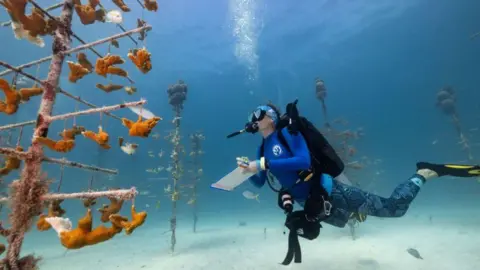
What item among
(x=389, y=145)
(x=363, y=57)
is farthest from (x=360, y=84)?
(x=389, y=145)

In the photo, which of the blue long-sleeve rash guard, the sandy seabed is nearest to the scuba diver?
the blue long-sleeve rash guard

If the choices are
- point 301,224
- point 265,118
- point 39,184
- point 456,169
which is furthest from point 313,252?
point 39,184

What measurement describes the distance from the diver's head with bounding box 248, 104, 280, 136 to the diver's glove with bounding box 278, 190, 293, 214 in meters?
1.09

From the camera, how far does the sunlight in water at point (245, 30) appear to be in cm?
3331

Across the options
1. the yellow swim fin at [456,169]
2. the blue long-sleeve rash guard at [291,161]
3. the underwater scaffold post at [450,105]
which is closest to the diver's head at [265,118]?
the blue long-sleeve rash guard at [291,161]

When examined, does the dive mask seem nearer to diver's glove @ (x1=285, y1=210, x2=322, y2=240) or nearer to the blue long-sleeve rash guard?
the blue long-sleeve rash guard

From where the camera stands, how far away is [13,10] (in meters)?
2.55

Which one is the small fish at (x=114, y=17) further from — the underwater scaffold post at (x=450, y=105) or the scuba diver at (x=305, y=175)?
the underwater scaffold post at (x=450, y=105)

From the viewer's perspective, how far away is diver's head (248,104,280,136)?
4.86 meters

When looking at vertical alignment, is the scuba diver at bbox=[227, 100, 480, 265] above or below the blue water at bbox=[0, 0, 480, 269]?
below

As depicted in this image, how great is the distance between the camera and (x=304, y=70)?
53.0 m

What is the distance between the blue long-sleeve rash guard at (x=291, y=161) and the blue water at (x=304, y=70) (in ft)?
23.2

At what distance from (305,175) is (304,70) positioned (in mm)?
51293

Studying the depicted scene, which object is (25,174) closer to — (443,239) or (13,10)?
(13,10)
